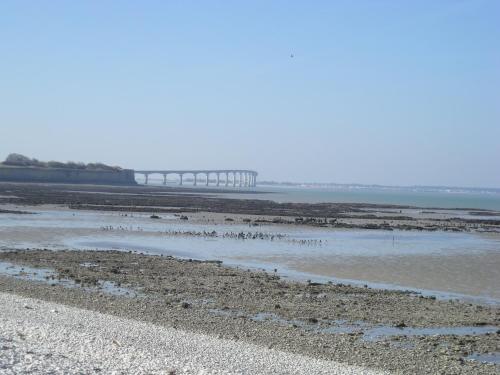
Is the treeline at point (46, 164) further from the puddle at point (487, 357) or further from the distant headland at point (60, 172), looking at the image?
the puddle at point (487, 357)

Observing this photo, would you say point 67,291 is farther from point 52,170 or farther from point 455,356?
point 52,170

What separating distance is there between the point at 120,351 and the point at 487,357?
6542 mm

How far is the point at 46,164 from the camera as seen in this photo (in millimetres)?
146375

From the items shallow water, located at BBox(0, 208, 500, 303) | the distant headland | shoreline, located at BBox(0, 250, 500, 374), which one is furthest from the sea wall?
shoreline, located at BBox(0, 250, 500, 374)

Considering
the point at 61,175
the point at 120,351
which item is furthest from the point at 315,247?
the point at 61,175

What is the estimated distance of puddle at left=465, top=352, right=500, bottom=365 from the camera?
1248 cm

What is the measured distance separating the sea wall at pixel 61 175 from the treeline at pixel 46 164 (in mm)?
4195

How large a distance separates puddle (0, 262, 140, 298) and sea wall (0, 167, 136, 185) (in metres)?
108

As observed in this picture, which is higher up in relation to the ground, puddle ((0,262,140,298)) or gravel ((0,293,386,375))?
gravel ((0,293,386,375))

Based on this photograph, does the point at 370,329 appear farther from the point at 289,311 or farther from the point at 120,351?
the point at 120,351

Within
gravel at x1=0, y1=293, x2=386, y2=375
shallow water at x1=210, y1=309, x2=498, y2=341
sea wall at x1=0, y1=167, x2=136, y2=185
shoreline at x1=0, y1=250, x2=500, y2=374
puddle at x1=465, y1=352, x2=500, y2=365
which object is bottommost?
puddle at x1=465, y1=352, x2=500, y2=365

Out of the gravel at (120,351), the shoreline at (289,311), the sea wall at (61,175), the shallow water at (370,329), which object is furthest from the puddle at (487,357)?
the sea wall at (61,175)

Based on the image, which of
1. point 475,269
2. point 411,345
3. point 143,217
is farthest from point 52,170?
point 411,345

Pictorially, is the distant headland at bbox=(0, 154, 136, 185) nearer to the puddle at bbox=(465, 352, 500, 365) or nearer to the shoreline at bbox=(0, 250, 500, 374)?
the shoreline at bbox=(0, 250, 500, 374)
